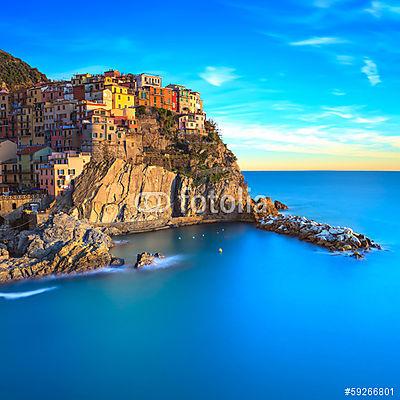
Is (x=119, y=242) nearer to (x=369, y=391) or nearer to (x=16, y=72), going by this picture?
(x=369, y=391)

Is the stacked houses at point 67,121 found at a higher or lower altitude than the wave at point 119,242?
higher

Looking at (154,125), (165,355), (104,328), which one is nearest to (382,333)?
(165,355)

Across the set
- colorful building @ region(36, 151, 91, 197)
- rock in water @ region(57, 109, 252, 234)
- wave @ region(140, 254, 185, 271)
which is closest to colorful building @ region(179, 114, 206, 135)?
rock in water @ region(57, 109, 252, 234)

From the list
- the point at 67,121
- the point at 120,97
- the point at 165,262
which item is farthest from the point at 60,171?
the point at 165,262

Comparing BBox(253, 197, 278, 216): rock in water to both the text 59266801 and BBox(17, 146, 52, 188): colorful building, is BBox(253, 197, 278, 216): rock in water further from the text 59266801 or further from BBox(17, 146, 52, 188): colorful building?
the text 59266801

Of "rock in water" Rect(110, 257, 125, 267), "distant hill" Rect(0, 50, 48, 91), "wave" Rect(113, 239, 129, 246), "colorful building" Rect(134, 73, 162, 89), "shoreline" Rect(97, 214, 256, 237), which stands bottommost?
"rock in water" Rect(110, 257, 125, 267)

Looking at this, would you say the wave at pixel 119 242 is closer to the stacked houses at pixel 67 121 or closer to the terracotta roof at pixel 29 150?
the stacked houses at pixel 67 121

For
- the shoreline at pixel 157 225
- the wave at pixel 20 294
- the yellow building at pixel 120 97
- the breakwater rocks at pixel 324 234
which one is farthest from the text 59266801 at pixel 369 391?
the yellow building at pixel 120 97
